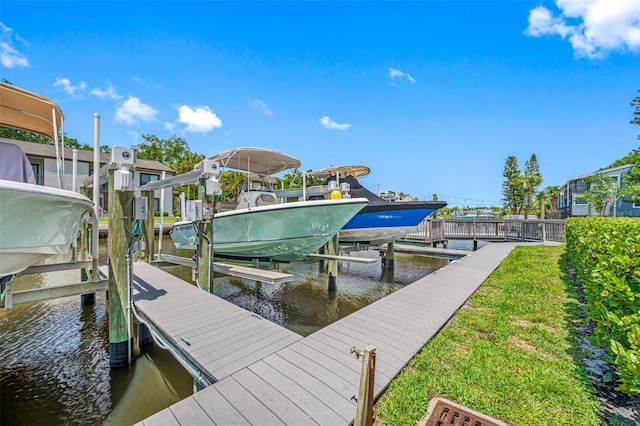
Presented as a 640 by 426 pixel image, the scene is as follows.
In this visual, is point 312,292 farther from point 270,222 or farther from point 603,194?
point 603,194

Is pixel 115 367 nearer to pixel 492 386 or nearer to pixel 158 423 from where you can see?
pixel 158 423

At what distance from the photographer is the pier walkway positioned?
83.7 inches

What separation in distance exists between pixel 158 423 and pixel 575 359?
3.95 meters

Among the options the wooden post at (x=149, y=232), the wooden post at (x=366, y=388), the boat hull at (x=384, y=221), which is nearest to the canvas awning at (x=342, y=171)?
the boat hull at (x=384, y=221)

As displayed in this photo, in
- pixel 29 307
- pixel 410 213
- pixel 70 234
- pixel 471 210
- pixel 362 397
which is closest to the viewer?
pixel 362 397

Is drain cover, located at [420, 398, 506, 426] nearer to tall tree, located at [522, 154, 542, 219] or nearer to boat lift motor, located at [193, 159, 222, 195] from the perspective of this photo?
boat lift motor, located at [193, 159, 222, 195]

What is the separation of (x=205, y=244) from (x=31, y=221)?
2726mm

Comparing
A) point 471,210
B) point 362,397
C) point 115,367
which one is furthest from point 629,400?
point 471,210

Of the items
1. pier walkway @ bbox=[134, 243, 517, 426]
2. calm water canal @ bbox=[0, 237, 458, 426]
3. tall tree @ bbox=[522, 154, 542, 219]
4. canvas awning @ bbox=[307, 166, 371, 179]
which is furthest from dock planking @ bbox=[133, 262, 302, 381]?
tall tree @ bbox=[522, 154, 542, 219]

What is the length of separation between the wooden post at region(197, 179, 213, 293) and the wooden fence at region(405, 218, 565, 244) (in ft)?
A: 33.1

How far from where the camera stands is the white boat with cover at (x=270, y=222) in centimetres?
591

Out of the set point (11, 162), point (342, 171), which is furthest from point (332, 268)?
point (11, 162)

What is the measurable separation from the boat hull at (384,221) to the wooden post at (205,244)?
16.8ft

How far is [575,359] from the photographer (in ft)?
9.73
